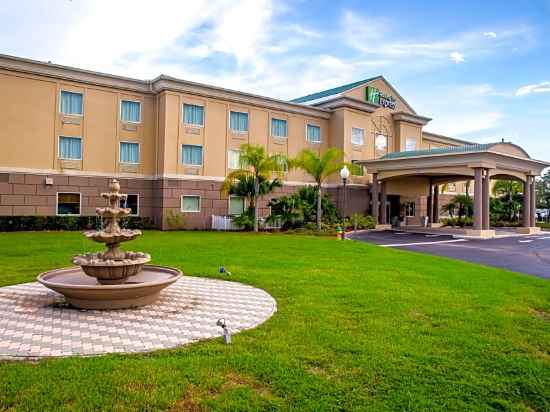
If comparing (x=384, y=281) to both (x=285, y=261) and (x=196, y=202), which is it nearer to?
(x=285, y=261)

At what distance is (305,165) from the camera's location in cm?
2612

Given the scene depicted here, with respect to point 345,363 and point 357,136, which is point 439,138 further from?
point 345,363

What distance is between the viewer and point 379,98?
3575 cm

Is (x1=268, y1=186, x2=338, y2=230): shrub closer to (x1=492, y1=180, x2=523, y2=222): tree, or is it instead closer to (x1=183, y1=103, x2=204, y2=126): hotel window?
(x1=183, y1=103, x2=204, y2=126): hotel window

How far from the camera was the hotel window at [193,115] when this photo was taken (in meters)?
27.1

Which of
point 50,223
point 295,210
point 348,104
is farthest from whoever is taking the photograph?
point 348,104

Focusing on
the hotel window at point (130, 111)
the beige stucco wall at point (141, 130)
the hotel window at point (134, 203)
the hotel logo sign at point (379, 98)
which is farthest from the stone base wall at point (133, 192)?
the hotel logo sign at point (379, 98)

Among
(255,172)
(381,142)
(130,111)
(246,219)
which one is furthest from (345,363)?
(381,142)

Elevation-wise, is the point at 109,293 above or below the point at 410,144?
below

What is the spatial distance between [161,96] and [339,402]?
24979mm

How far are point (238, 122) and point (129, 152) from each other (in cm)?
719

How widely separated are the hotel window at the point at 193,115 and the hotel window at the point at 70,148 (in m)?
6.09

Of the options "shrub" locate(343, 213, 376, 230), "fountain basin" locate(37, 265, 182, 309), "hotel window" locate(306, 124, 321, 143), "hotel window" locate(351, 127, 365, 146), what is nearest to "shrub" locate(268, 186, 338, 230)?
"shrub" locate(343, 213, 376, 230)

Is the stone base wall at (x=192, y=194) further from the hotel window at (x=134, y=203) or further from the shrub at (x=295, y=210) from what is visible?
the shrub at (x=295, y=210)
